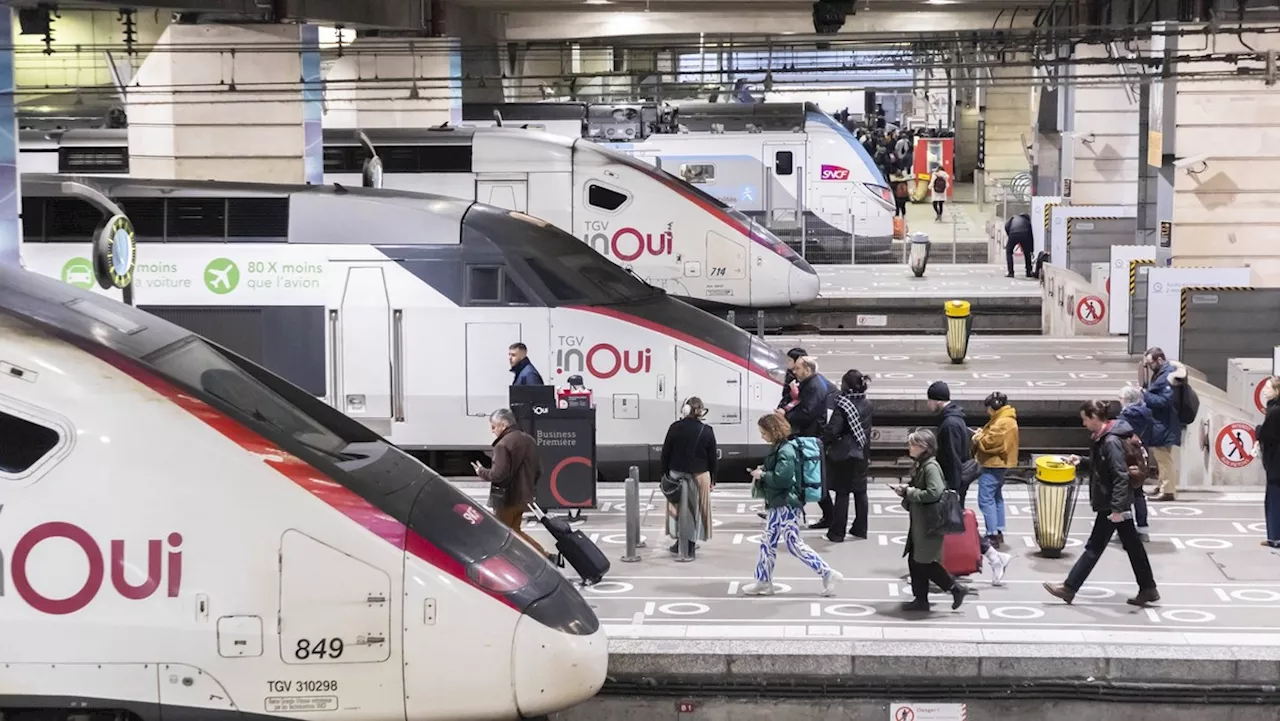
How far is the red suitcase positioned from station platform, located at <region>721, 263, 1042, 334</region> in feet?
45.2

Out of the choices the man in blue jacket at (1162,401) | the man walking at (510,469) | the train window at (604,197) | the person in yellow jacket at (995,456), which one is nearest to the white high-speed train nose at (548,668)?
the man walking at (510,469)

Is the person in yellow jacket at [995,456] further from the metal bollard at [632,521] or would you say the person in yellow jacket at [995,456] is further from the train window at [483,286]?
the train window at [483,286]

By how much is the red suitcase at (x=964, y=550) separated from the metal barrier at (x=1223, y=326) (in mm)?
9906

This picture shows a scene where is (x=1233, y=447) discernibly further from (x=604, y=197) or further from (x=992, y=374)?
(x=604, y=197)

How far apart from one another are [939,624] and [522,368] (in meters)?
5.05

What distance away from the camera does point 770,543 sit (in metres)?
13.2

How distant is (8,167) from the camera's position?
1439cm

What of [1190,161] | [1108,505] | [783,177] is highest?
[783,177]

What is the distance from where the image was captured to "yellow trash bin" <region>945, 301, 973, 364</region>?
24734 millimetres

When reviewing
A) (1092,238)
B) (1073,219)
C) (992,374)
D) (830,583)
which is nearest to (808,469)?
(830,583)

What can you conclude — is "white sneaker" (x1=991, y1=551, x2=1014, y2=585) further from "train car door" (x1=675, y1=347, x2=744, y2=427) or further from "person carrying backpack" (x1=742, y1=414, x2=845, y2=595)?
"train car door" (x1=675, y1=347, x2=744, y2=427)

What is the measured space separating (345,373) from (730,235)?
9.44 meters

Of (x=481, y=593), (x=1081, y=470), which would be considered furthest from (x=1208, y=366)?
(x=481, y=593)

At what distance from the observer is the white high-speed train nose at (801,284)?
86.5 feet
